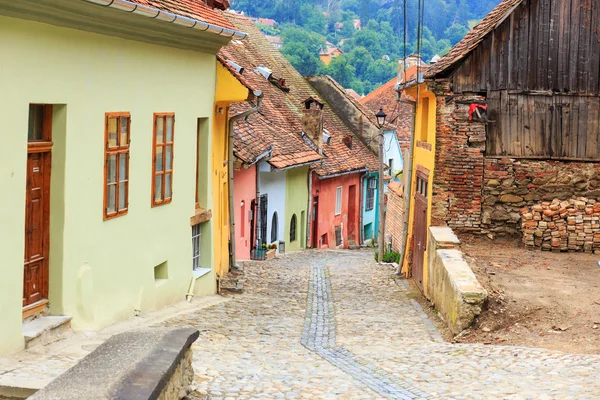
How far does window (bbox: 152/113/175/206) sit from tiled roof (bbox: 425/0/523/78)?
5.70 m

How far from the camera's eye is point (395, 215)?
33094 mm

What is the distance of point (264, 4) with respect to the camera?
473 ft

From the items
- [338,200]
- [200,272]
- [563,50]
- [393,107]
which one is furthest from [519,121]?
[393,107]

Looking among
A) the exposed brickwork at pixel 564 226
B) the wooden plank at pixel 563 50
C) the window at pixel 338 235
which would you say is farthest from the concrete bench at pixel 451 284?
the window at pixel 338 235

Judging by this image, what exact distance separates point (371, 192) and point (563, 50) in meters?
25.5

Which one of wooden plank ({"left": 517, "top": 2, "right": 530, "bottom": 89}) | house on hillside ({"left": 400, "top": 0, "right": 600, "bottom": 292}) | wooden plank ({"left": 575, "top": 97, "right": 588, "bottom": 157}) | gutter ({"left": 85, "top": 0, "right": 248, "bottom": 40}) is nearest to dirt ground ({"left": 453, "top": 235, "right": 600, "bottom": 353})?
house on hillside ({"left": 400, "top": 0, "right": 600, "bottom": 292})

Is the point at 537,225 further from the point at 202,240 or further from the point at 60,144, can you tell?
the point at 60,144

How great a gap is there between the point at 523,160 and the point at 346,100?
25569mm

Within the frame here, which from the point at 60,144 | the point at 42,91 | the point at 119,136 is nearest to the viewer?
the point at 42,91

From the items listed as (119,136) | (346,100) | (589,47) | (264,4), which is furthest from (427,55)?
(119,136)

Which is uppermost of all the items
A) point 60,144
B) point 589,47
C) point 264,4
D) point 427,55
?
point 264,4

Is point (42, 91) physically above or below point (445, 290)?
above

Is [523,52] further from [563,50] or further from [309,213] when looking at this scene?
[309,213]

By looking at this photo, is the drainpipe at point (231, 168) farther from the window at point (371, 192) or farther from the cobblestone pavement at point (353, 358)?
the window at point (371, 192)
